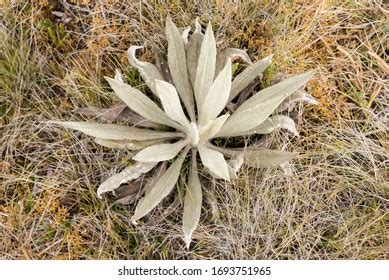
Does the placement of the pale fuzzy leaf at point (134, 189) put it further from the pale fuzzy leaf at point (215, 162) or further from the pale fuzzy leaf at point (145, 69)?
the pale fuzzy leaf at point (145, 69)

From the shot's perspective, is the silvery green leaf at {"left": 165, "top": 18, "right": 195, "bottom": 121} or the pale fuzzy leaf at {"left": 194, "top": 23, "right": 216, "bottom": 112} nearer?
the pale fuzzy leaf at {"left": 194, "top": 23, "right": 216, "bottom": 112}

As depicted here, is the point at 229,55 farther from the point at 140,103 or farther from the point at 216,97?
the point at 140,103

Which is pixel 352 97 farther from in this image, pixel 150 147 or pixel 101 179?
pixel 101 179

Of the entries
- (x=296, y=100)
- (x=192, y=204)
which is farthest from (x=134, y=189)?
(x=296, y=100)

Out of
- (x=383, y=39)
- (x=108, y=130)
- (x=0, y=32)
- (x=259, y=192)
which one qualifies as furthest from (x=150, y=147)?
(x=383, y=39)

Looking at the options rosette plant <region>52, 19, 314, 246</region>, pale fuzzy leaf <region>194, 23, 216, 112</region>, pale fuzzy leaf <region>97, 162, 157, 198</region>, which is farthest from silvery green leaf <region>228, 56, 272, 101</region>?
pale fuzzy leaf <region>97, 162, 157, 198</region>

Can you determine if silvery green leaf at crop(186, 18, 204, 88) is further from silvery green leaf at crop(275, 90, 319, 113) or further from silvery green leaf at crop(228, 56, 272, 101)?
silvery green leaf at crop(275, 90, 319, 113)

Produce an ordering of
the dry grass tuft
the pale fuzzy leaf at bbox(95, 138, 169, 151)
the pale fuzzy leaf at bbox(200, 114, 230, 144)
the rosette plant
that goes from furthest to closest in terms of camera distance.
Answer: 1. the dry grass tuft
2. the pale fuzzy leaf at bbox(95, 138, 169, 151)
3. the rosette plant
4. the pale fuzzy leaf at bbox(200, 114, 230, 144)
